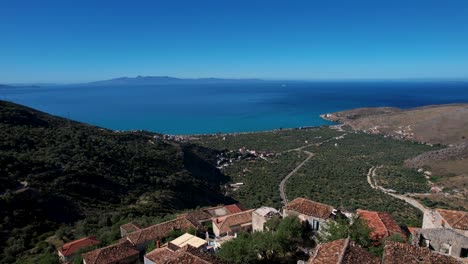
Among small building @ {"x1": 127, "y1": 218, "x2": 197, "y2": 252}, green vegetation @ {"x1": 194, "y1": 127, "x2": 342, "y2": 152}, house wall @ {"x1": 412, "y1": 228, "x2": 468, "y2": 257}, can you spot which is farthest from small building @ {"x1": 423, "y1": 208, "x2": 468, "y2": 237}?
green vegetation @ {"x1": 194, "y1": 127, "x2": 342, "y2": 152}

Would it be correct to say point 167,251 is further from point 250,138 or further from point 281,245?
point 250,138

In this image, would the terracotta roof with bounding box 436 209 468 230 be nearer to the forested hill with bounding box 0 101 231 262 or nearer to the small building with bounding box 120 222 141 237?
the small building with bounding box 120 222 141 237

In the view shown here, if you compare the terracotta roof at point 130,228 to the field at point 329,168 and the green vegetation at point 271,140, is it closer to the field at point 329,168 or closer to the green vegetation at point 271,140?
the field at point 329,168

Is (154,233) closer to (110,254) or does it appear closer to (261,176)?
(110,254)

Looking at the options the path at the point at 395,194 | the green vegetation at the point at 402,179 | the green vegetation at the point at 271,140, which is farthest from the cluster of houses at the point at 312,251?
the green vegetation at the point at 271,140

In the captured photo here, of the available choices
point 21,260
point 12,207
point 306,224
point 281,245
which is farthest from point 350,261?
point 12,207
